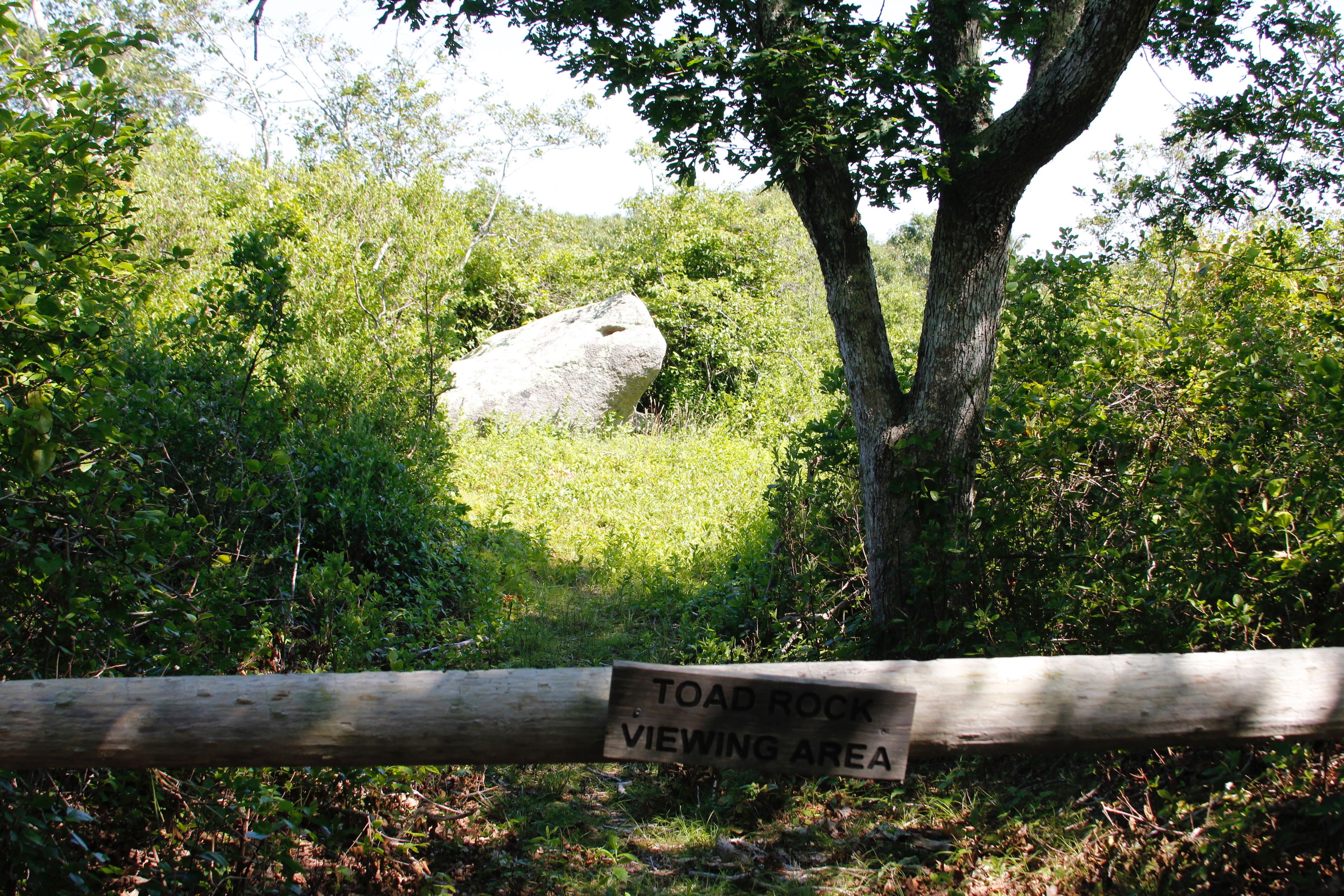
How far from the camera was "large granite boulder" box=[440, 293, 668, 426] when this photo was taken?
42.1 ft

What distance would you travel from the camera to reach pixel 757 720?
214 centimetres

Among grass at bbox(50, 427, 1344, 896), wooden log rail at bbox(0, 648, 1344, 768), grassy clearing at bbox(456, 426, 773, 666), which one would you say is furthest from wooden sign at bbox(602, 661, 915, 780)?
grassy clearing at bbox(456, 426, 773, 666)

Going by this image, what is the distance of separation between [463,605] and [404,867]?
2.78 m

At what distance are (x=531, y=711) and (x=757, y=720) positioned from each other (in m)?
0.56

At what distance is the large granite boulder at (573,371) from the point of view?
12844 mm

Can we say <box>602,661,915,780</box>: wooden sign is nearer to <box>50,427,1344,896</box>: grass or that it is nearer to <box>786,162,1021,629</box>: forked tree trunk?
<box>50,427,1344,896</box>: grass

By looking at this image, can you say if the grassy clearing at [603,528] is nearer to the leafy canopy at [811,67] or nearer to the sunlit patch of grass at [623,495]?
the sunlit patch of grass at [623,495]

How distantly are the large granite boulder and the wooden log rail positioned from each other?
1028 centimetres

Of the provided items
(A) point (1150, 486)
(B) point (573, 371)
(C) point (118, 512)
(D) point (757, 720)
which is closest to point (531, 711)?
(D) point (757, 720)

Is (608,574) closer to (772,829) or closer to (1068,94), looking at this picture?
(772,829)

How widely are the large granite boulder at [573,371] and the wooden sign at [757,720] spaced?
10.5 m

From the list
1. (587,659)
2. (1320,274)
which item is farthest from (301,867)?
(1320,274)

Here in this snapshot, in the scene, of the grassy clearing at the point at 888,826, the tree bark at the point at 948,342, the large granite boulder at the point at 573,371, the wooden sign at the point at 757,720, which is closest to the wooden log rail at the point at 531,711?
the wooden sign at the point at 757,720

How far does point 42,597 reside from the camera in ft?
9.60
